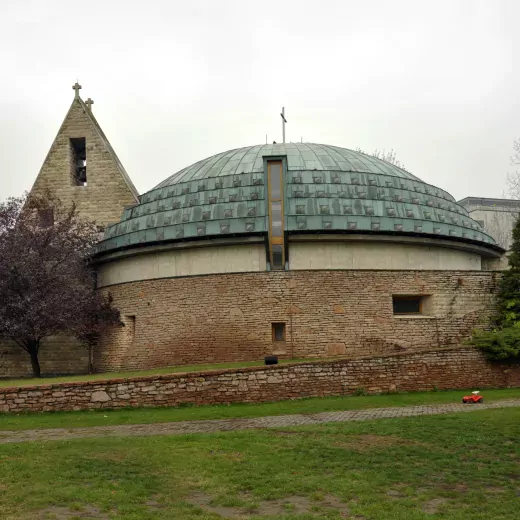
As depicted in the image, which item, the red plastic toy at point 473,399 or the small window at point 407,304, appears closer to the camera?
the red plastic toy at point 473,399

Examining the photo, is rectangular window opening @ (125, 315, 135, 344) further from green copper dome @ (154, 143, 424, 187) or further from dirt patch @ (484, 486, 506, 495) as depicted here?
dirt patch @ (484, 486, 506, 495)

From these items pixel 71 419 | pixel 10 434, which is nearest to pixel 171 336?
pixel 71 419

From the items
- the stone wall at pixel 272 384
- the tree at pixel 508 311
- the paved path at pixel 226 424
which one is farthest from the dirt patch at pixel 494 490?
the tree at pixel 508 311

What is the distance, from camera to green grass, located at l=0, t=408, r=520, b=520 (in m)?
7.13

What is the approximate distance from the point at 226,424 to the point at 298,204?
10902 millimetres

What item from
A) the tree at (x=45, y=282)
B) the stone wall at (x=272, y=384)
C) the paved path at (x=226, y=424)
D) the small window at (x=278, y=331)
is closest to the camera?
the paved path at (x=226, y=424)

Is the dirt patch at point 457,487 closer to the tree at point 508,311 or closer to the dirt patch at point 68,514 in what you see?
the dirt patch at point 68,514

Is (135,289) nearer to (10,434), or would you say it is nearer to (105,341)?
(105,341)

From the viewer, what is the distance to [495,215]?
179 feet

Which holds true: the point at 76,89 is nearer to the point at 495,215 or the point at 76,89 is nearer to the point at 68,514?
the point at 68,514

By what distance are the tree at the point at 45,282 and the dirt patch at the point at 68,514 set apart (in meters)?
14.5

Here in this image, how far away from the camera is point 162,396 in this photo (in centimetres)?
1483

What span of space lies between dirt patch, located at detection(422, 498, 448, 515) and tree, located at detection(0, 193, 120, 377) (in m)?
15.9

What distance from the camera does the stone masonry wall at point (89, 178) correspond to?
2742 cm
